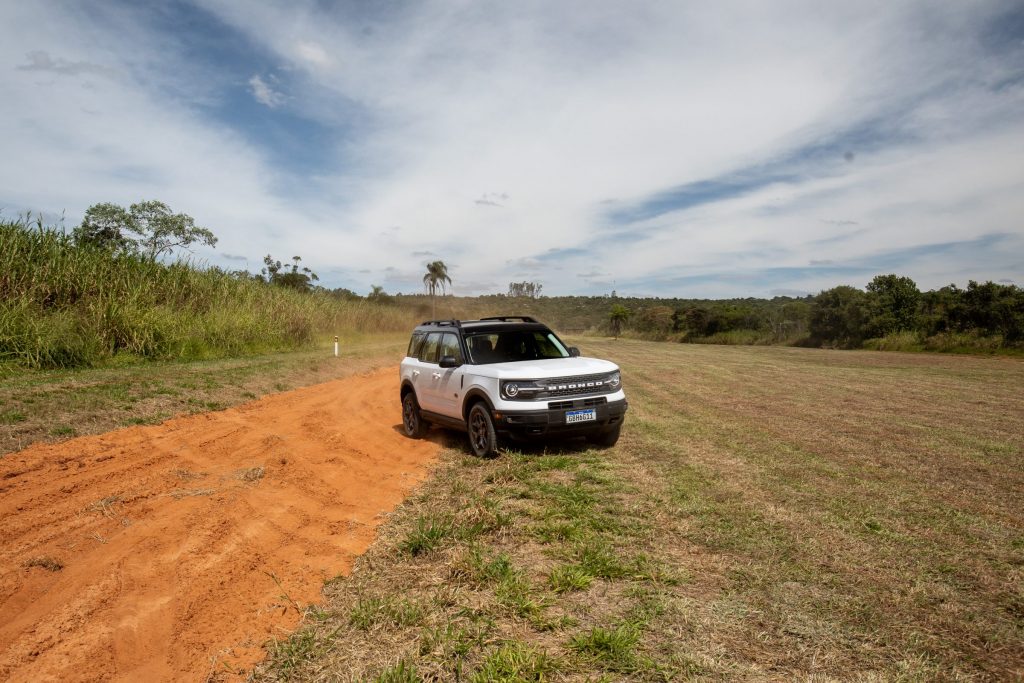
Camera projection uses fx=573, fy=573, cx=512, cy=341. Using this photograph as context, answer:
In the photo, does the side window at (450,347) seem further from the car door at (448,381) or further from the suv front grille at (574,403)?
the suv front grille at (574,403)

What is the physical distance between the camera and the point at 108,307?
50.4 ft

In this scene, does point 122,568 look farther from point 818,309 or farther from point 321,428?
point 818,309

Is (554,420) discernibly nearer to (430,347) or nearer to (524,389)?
(524,389)

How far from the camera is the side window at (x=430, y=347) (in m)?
9.45

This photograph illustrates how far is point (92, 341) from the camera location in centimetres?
1443

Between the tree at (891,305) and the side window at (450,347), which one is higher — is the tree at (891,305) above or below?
above

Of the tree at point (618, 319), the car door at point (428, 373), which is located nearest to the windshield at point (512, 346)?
the car door at point (428, 373)

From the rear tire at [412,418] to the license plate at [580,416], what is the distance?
3.08 m

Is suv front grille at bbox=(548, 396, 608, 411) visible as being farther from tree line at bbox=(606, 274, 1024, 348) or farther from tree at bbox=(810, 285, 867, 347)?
tree at bbox=(810, 285, 867, 347)

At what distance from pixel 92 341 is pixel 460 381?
1160cm

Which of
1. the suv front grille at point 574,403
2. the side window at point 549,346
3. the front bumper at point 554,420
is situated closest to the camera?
the front bumper at point 554,420

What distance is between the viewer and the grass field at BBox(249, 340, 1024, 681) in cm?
315

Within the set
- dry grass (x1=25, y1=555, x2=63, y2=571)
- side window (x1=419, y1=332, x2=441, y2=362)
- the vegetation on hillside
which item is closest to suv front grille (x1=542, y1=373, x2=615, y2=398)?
side window (x1=419, y1=332, x2=441, y2=362)

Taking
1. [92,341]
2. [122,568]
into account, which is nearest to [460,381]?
[122,568]
